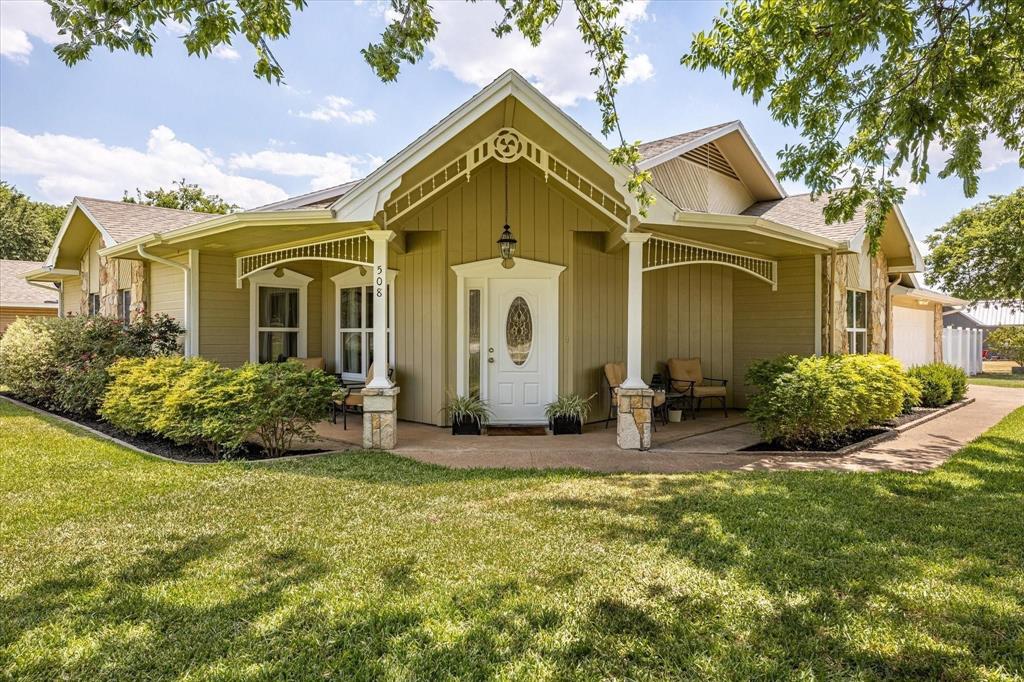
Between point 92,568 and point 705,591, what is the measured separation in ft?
11.4

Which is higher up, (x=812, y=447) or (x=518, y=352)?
Answer: (x=518, y=352)

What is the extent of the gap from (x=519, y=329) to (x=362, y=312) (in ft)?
9.19

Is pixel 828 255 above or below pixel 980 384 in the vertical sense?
above

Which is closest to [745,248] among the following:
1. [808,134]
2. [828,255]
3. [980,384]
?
[828,255]

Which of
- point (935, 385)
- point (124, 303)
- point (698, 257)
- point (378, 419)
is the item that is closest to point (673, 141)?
point (698, 257)

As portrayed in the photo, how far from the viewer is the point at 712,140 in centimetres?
990

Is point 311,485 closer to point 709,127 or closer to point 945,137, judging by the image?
point 945,137

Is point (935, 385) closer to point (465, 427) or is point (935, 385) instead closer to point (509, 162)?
point (465, 427)

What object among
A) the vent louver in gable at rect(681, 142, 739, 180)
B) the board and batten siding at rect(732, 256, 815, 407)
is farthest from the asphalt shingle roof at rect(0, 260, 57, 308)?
the board and batten siding at rect(732, 256, 815, 407)

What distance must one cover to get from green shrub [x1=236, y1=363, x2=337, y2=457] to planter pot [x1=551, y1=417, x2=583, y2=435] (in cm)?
292

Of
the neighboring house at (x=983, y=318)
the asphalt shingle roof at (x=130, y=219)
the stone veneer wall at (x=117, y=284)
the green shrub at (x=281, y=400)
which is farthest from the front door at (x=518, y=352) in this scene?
the neighboring house at (x=983, y=318)

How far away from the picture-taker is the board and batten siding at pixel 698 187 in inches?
371

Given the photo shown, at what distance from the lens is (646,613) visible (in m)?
2.73

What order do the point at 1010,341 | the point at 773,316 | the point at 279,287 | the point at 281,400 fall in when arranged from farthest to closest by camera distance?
the point at 1010,341 < the point at 279,287 < the point at 773,316 < the point at 281,400
